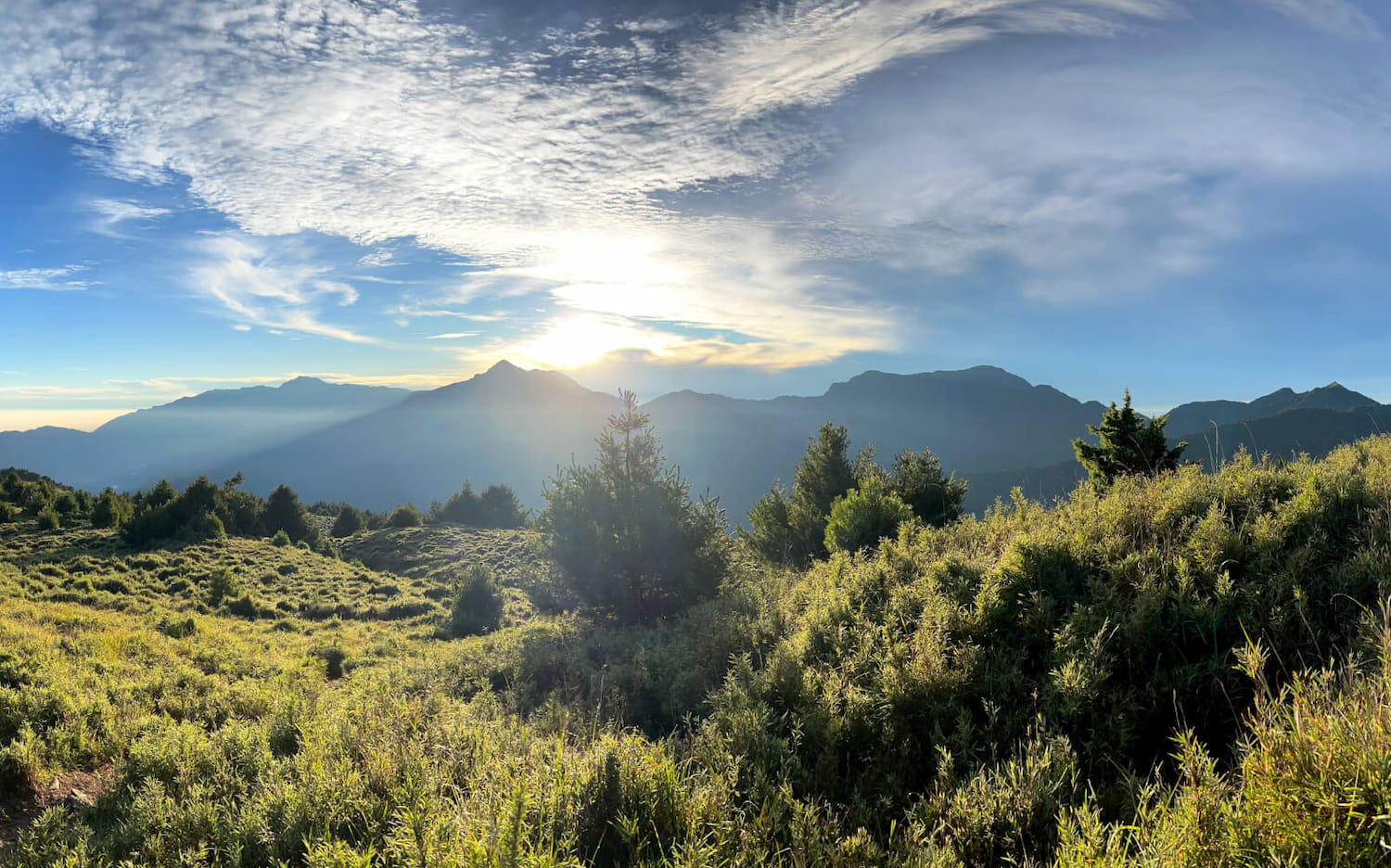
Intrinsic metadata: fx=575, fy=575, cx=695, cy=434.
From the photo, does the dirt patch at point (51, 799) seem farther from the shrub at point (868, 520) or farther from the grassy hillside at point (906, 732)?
the shrub at point (868, 520)

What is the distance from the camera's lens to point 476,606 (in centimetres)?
2645

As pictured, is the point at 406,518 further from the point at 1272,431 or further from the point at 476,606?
the point at 1272,431

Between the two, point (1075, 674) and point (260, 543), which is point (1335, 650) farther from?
→ point (260, 543)

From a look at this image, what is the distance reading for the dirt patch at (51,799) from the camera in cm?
596

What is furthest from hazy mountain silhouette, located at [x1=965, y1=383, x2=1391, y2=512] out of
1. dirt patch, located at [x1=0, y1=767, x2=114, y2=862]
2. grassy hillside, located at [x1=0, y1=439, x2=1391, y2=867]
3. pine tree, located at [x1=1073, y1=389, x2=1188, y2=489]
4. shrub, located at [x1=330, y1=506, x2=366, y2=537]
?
shrub, located at [x1=330, y1=506, x2=366, y2=537]

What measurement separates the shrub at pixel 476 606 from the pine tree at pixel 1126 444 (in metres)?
25.8

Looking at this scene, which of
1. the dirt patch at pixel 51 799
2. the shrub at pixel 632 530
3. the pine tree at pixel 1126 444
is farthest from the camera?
the pine tree at pixel 1126 444

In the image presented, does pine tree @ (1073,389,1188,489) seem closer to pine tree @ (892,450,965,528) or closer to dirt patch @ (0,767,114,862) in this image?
pine tree @ (892,450,965,528)

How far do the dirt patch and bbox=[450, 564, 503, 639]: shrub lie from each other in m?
18.5

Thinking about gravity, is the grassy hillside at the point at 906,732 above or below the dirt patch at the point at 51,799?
above

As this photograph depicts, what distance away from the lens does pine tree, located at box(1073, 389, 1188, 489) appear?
870 inches

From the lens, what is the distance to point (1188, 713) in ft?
14.6

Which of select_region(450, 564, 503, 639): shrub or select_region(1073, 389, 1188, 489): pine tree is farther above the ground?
select_region(1073, 389, 1188, 489): pine tree

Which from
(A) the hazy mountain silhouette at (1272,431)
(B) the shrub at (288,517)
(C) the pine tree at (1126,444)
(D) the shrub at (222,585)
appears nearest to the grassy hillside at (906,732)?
(A) the hazy mountain silhouette at (1272,431)
